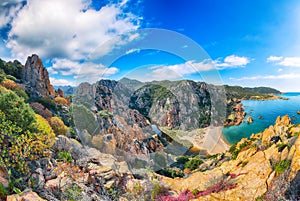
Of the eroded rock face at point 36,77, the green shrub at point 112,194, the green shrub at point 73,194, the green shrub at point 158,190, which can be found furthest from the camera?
the eroded rock face at point 36,77

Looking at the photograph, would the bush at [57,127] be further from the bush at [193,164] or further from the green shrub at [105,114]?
the bush at [193,164]

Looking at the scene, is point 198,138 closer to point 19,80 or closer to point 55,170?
point 55,170

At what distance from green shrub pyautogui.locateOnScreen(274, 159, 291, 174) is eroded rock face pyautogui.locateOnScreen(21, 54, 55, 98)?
20126mm

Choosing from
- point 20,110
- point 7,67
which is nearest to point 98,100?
point 20,110

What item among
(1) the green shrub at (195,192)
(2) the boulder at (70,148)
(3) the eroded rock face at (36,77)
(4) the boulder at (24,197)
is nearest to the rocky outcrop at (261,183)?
(1) the green shrub at (195,192)

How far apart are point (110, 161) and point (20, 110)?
4.54m

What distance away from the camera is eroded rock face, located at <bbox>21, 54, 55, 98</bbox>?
20234 millimetres

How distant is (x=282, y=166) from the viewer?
294 inches

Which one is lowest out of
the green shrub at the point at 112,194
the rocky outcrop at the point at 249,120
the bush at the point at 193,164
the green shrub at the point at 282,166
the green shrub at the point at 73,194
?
the bush at the point at 193,164

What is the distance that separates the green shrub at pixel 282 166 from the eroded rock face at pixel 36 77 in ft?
66.0

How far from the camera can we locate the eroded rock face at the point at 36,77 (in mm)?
20234

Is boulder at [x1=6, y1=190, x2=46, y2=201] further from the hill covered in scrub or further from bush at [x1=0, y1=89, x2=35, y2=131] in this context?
bush at [x1=0, y1=89, x2=35, y2=131]

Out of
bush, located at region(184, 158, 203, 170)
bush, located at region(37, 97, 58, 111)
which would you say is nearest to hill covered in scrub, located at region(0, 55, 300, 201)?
bush, located at region(184, 158, 203, 170)

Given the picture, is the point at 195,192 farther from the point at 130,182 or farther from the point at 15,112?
the point at 15,112
